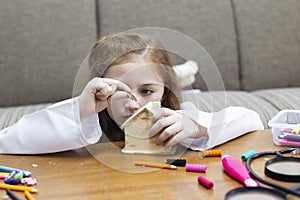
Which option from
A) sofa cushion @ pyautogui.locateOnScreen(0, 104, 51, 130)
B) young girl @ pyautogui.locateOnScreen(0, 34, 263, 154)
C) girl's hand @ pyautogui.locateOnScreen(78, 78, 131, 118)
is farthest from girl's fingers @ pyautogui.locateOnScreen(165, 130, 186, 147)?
sofa cushion @ pyautogui.locateOnScreen(0, 104, 51, 130)

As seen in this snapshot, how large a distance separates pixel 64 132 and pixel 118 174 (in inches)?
7.0

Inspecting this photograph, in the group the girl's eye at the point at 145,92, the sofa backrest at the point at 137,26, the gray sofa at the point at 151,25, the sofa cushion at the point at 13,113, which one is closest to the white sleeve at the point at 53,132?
the girl's eye at the point at 145,92

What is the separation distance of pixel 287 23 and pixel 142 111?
142 cm

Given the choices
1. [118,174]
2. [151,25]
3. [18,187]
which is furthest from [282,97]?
[18,187]

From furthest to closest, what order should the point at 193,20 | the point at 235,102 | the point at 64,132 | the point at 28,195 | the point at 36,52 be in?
the point at 193,20, the point at 36,52, the point at 235,102, the point at 64,132, the point at 28,195

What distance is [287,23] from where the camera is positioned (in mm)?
2062

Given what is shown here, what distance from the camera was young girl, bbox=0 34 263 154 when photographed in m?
0.82

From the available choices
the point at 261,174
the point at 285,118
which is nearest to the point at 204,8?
the point at 285,118

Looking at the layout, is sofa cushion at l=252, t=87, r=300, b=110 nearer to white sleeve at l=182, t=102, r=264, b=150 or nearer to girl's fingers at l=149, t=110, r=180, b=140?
white sleeve at l=182, t=102, r=264, b=150

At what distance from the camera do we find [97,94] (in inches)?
33.5

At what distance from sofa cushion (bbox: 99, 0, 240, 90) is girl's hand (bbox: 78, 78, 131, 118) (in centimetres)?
110

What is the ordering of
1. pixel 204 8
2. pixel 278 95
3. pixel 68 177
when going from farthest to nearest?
pixel 204 8
pixel 278 95
pixel 68 177

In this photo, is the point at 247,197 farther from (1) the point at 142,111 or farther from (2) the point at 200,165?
(1) the point at 142,111

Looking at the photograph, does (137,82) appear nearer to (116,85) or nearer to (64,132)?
(116,85)
